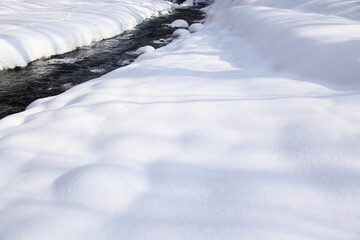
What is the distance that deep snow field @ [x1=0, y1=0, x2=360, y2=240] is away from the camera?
1.21 metres

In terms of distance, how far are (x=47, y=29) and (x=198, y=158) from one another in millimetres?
6940

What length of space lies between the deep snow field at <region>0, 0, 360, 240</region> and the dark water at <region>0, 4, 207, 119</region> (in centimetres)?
171

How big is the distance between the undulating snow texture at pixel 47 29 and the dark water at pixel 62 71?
0.78 feet

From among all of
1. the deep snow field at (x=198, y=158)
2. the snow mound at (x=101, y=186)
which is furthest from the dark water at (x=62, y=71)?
the snow mound at (x=101, y=186)

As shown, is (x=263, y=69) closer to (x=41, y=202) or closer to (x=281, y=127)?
(x=281, y=127)

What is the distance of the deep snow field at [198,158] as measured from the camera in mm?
1206

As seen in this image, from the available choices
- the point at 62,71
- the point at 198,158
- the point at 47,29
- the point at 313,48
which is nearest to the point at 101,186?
the point at 198,158

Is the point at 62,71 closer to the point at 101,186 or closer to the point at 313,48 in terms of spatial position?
the point at 313,48

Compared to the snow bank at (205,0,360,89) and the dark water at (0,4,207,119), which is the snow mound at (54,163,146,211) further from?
the dark water at (0,4,207,119)

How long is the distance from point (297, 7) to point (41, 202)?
7293mm

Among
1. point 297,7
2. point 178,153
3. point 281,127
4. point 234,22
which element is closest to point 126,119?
point 178,153

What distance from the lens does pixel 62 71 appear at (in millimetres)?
5590

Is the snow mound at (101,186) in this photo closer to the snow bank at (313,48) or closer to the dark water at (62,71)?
the snow bank at (313,48)

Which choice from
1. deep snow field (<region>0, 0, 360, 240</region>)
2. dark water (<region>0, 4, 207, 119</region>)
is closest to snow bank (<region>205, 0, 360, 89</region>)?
deep snow field (<region>0, 0, 360, 240</region>)
